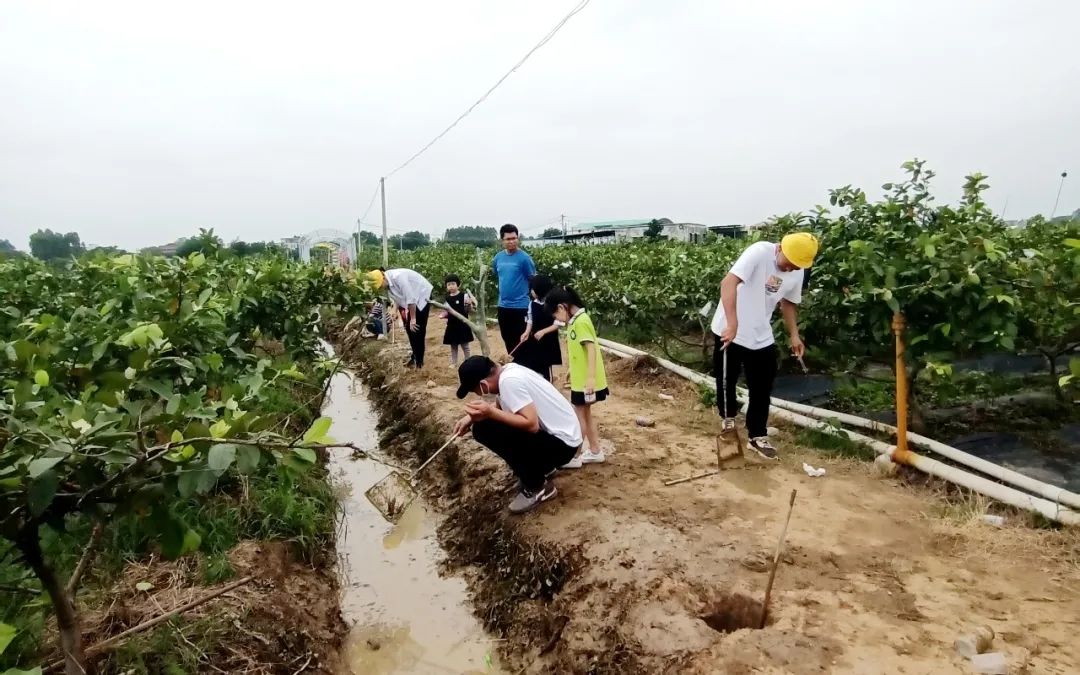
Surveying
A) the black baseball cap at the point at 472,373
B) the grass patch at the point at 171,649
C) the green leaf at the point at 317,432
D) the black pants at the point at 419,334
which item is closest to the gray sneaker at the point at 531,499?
the black baseball cap at the point at 472,373

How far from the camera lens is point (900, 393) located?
14.2ft

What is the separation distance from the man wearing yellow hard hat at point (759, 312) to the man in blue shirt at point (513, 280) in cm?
239

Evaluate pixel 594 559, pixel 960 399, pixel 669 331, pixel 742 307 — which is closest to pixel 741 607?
pixel 594 559

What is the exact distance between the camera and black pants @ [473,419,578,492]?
3811 millimetres

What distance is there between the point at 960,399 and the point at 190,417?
5.83 metres

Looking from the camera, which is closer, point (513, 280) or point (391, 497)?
point (391, 497)

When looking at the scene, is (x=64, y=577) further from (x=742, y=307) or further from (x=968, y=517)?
(x=968, y=517)

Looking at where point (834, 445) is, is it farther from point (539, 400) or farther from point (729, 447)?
point (539, 400)

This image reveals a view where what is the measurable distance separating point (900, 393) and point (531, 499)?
8.32ft

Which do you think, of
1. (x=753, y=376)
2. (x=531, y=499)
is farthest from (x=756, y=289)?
(x=531, y=499)

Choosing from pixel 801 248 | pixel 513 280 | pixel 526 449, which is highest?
pixel 801 248

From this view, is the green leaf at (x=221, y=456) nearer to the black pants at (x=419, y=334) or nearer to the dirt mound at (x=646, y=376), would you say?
the dirt mound at (x=646, y=376)

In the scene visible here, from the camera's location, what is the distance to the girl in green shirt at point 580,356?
14.3ft

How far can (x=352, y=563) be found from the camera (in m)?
4.46
